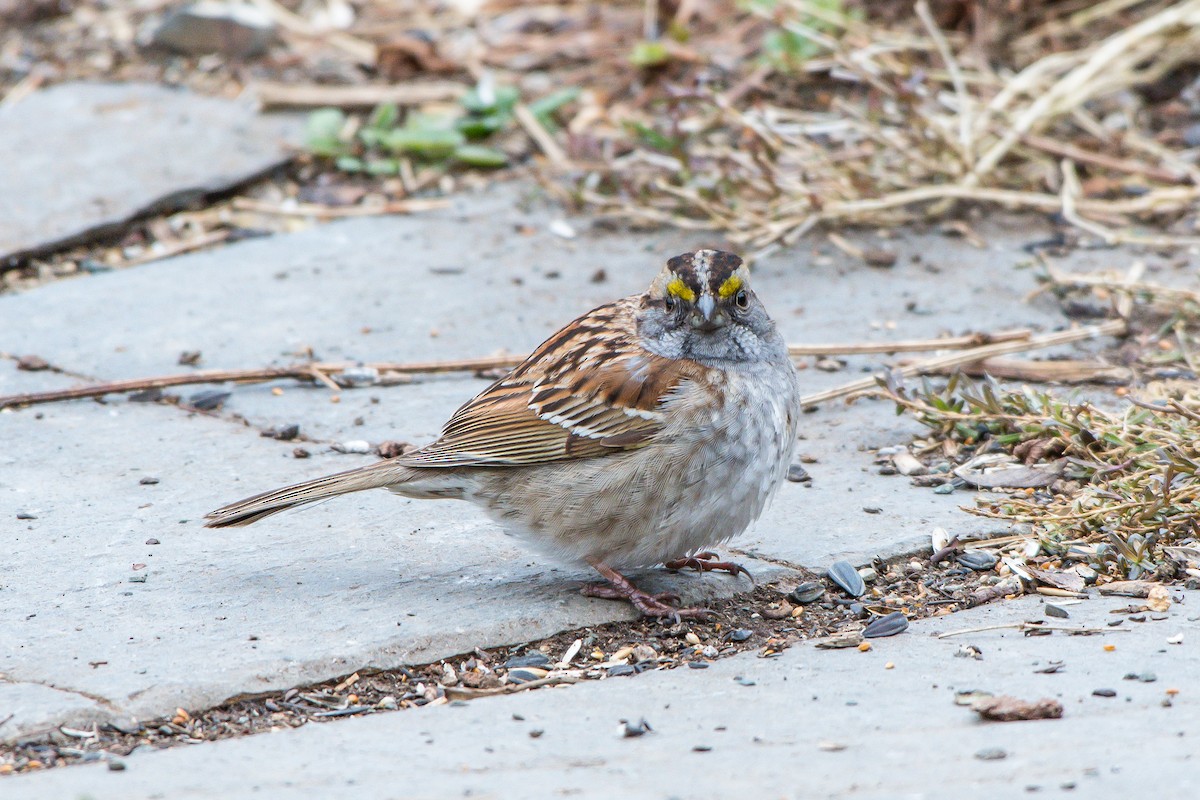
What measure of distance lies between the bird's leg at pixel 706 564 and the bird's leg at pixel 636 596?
128 millimetres

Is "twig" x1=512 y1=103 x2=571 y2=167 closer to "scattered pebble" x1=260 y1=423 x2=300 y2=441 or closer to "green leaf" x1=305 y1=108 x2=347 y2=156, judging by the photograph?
"green leaf" x1=305 y1=108 x2=347 y2=156

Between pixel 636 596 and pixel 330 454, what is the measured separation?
1.19 m

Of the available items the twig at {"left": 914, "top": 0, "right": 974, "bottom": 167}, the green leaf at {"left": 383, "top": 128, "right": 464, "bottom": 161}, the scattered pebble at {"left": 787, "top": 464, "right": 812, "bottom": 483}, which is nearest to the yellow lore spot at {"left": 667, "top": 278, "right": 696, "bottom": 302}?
the scattered pebble at {"left": 787, "top": 464, "right": 812, "bottom": 483}

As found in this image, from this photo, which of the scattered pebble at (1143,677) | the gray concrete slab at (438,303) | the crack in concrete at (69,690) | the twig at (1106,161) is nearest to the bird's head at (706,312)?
the gray concrete slab at (438,303)

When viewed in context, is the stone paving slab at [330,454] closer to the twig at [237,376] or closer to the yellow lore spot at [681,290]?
the twig at [237,376]

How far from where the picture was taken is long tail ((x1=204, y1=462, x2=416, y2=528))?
3539 mm

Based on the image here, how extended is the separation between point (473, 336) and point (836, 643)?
7.27 ft

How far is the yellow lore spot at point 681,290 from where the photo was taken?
143 inches

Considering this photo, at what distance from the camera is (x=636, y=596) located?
3453 millimetres

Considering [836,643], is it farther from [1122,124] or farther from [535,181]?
[1122,124]

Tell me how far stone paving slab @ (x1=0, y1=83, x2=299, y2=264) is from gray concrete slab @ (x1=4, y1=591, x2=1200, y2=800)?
360 centimetres

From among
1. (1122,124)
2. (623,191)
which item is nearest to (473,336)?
(623,191)

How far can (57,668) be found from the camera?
9.68 feet

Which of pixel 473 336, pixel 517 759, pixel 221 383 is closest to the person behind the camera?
pixel 517 759
